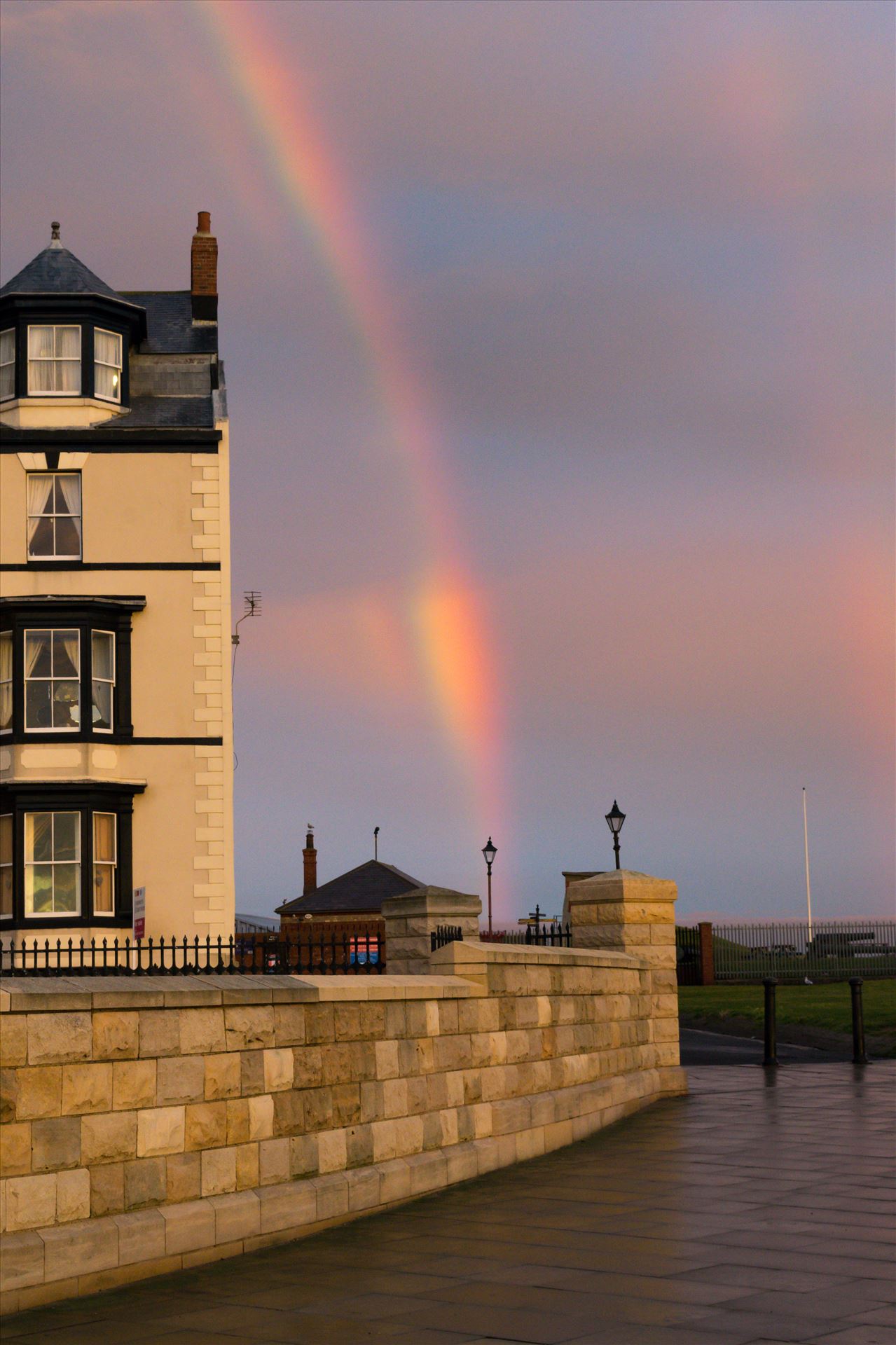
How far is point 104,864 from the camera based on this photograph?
103 ft

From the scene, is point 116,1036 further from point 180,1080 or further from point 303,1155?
point 303,1155

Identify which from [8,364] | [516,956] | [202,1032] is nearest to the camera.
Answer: [202,1032]

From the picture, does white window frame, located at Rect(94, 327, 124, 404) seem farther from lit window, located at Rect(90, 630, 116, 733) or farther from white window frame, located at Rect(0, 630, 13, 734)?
white window frame, located at Rect(0, 630, 13, 734)

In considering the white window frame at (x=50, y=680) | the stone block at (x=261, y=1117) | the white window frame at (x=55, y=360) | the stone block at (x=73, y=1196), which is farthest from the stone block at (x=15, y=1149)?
the white window frame at (x=55, y=360)

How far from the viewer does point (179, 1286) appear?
8656mm

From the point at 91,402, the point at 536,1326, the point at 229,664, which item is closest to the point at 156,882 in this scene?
the point at 229,664

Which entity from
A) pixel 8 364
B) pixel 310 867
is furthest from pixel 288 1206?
pixel 310 867

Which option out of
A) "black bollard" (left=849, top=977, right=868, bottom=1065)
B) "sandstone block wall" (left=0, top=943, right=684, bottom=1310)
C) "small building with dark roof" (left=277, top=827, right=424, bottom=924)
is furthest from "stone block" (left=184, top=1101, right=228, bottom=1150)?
"small building with dark roof" (left=277, top=827, right=424, bottom=924)

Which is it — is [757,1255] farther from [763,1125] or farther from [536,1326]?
[763,1125]

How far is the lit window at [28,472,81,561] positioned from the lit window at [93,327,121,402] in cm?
221

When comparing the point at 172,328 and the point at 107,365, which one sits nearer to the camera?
the point at 107,365

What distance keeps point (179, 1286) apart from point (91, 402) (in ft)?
88.5

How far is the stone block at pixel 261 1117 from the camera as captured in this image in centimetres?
998

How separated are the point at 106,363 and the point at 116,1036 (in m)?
27.1
